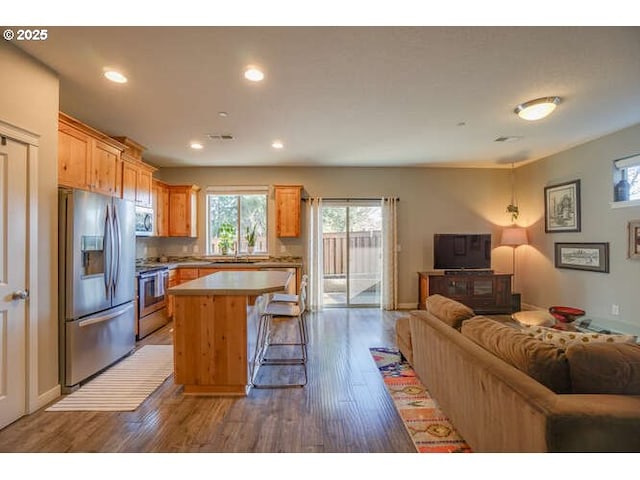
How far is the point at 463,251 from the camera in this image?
5883 mm

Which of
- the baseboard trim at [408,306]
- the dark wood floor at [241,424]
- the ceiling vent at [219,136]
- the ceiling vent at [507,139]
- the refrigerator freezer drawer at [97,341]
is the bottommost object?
the dark wood floor at [241,424]

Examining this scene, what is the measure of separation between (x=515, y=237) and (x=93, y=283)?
6.38 metres

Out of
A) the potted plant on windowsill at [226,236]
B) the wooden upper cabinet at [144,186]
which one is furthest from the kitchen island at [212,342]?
the potted plant on windowsill at [226,236]

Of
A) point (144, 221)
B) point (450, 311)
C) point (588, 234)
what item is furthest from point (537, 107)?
point (144, 221)

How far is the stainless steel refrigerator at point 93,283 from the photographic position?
267cm

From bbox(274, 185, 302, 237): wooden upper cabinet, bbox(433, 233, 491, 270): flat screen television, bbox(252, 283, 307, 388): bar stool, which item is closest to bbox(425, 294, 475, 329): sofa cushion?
bbox(252, 283, 307, 388): bar stool

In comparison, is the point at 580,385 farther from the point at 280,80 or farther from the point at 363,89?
the point at 280,80

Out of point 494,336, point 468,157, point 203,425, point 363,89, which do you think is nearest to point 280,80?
point 363,89

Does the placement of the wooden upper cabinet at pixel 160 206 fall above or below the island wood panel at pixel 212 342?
above

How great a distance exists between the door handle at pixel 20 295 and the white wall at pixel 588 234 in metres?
6.32

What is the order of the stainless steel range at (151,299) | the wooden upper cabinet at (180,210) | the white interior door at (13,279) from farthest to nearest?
1. the wooden upper cabinet at (180,210)
2. the stainless steel range at (151,299)
3. the white interior door at (13,279)

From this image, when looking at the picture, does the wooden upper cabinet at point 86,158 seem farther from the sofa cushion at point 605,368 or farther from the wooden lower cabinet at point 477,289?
the wooden lower cabinet at point 477,289

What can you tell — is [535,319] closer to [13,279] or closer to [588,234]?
[588,234]
